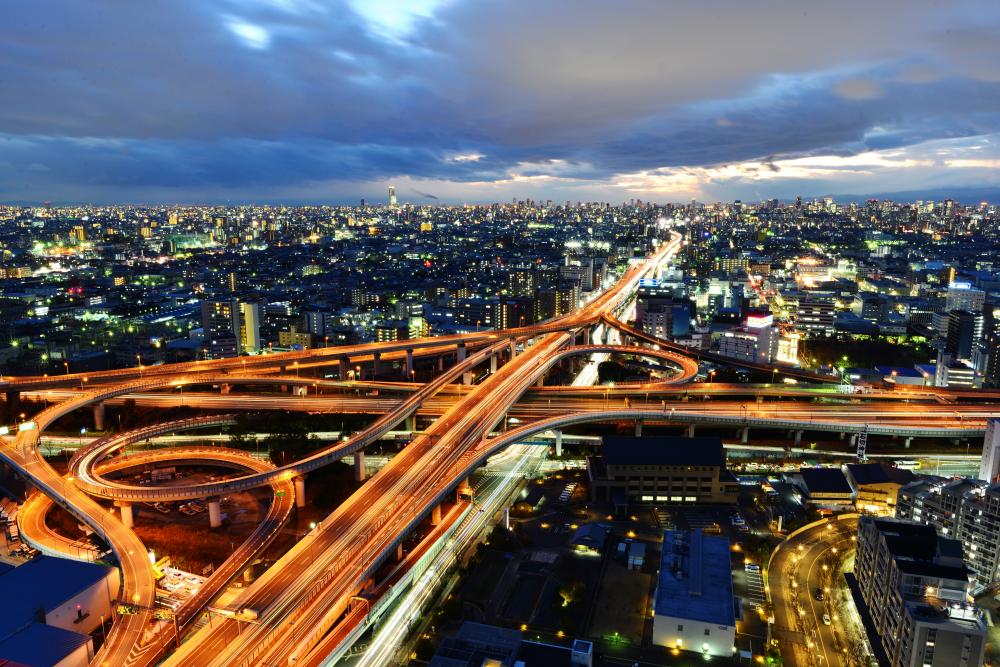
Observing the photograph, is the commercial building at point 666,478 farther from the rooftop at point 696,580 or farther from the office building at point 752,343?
the office building at point 752,343

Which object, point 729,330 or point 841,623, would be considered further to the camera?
point 729,330

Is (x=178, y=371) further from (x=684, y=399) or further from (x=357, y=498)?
(x=684, y=399)

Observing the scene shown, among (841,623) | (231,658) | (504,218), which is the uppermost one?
(504,218)

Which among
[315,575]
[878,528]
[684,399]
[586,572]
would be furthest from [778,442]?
[315,575]

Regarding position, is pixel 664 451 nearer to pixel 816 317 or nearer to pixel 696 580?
pixel 696 580

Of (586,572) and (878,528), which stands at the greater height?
(878,528)

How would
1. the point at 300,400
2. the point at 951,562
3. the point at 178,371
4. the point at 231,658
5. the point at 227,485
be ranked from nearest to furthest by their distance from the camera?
the point at 231,658 → the point at 951,562 → the point at 227,485 → the point at 300,400 → the point at 178,371

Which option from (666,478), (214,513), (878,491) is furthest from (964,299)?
(214,513)
